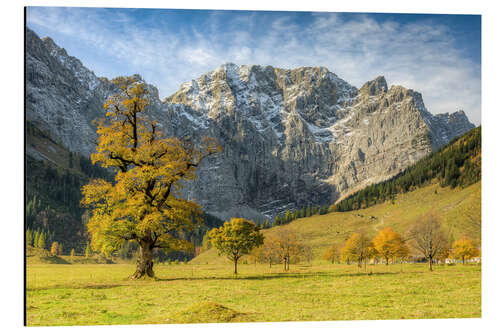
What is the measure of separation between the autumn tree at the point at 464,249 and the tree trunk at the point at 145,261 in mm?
28507

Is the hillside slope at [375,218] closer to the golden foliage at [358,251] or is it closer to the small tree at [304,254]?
the small tree at [304,254]

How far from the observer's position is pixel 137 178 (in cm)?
1596

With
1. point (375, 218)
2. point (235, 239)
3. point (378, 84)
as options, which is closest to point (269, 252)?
point (235, 239)

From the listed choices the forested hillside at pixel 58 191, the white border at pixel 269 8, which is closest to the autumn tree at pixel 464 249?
the white border at pixel 269 8

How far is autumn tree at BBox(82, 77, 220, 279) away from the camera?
15.7 m

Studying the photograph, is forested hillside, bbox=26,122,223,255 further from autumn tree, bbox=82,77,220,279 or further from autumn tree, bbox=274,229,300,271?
autumn tree, bbox=82,77,220,279

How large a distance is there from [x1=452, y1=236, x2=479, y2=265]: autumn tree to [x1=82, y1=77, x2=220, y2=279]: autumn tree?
91.8 ft

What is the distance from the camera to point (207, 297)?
1317 cm

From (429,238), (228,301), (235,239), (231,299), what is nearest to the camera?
(228,301)

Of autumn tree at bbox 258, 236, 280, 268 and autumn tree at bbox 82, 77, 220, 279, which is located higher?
autumn tree at bbox 82, 77, 220, 279

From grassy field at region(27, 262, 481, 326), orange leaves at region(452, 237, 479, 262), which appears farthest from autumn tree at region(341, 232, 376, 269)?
grassy field at region(27, 262, 481, 326)

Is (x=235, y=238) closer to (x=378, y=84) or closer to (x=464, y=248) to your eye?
(x=464, y=248)

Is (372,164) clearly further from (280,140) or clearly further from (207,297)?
(207,297)

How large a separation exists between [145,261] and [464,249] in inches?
1167
